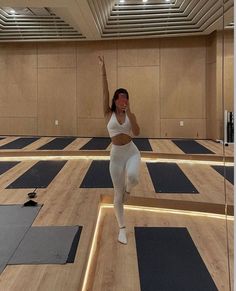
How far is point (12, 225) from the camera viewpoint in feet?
10.3

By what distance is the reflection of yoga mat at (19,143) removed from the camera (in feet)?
24.2

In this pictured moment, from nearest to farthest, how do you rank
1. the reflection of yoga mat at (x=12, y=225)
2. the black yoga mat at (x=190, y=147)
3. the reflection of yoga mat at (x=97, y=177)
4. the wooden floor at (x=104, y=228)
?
the wooden floor at (x=104, y=228)
the reflection of yoga mat at (x=12, y=225)
the reflection of yoga mat at (x=97, y=177)
the black yoga mat at (x=190, y=147)

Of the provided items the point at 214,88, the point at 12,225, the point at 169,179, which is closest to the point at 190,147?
the point at 214,88

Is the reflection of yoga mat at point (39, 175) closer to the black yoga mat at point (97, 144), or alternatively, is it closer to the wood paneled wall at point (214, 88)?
the black yoga mat at point (97, 144)

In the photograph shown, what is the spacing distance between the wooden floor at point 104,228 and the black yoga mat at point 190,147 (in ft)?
3.52

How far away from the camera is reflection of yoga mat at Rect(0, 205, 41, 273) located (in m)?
2.59

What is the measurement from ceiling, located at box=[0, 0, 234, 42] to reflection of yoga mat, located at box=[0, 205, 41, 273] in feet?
11.9

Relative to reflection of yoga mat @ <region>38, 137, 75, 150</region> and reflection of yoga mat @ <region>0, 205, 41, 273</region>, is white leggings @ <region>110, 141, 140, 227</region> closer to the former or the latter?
reflection of yoga mat @ <region>0, 205, 41, 273</region>

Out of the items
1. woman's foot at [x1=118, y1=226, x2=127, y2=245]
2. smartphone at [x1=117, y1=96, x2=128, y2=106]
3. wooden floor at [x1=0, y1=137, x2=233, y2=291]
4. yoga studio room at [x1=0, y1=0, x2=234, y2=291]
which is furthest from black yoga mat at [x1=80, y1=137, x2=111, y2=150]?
smartphone at [x1=117, y1=96, x2=128, y2=106]

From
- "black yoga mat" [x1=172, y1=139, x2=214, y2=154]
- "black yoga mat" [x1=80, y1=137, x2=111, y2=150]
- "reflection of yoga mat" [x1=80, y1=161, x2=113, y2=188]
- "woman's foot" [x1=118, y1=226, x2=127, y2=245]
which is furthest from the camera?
"black yoga mat" [x1=80, y1=137, x2=111, y2=150]

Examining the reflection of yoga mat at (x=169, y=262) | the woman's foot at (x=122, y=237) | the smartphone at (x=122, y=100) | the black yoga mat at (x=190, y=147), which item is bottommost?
the reflection of yoga mat at (x=169, y=262)

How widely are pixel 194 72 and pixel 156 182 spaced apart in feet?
15.9

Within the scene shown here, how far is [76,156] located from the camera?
688 centimetres

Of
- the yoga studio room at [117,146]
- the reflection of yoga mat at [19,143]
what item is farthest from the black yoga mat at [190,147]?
the reflection of yoga mat at [19,143]
